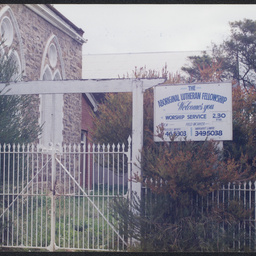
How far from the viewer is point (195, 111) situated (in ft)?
31.4

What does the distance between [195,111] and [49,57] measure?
9.88 meters

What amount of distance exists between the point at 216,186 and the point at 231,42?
18230 mm

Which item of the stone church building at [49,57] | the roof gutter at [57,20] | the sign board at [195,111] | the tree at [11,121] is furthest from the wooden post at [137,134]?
the roof gutter at [57,20]

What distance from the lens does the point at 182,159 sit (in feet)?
28.1

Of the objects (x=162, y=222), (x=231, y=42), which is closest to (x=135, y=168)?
(x=162, y=222)

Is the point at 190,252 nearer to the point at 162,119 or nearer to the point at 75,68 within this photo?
the point at 162,119

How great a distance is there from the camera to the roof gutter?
54.2 feet

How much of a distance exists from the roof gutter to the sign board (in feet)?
26.0

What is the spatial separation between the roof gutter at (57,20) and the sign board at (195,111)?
313 inches

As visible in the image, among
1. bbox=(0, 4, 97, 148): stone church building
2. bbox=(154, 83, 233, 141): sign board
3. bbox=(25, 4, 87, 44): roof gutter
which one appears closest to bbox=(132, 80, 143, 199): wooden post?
bbox=(154, 83, 233, 141): sign board

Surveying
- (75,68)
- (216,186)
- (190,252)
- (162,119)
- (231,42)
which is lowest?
(190,252)

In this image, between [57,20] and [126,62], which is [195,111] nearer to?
[57,20]

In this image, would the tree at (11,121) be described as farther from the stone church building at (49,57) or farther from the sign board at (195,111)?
the sign board at (195,111)

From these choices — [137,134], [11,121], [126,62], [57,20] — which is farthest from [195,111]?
[126,62]
